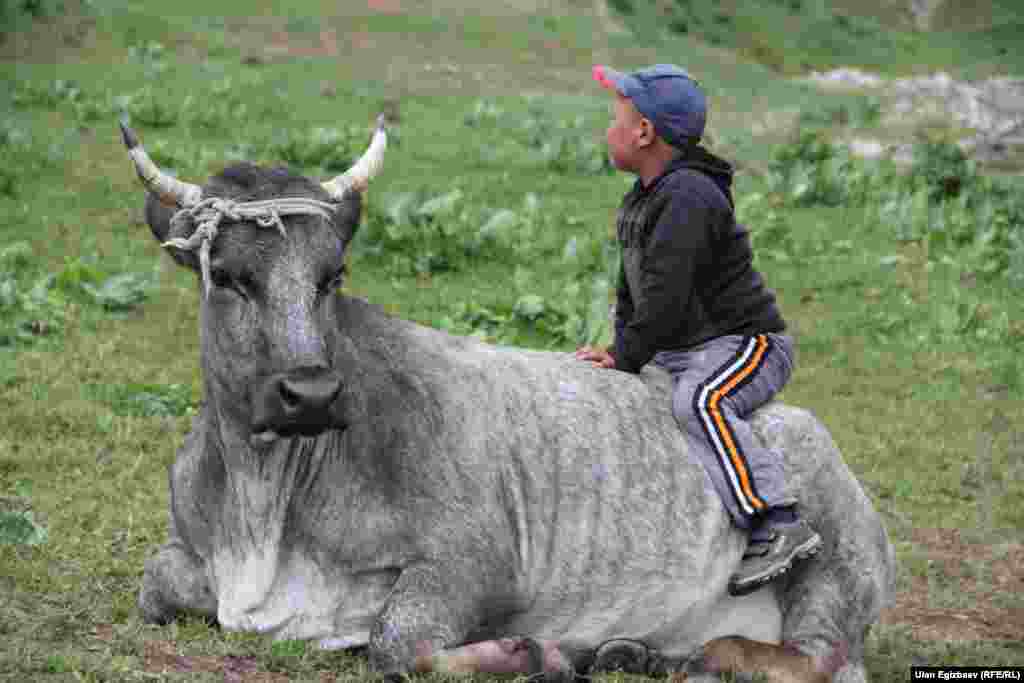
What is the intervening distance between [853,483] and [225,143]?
1279cm

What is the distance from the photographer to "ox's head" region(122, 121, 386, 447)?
584 cm

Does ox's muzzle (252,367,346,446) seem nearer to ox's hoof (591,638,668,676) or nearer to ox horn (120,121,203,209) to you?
ox horn (120,121,203,209)

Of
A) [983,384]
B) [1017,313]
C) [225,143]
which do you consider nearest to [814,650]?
[983,384]

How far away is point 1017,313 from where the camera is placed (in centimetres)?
1370

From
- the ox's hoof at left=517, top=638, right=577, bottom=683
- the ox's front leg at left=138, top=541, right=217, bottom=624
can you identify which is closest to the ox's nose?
the ox's front leg at left=138, top=541, right=217, bottom=624

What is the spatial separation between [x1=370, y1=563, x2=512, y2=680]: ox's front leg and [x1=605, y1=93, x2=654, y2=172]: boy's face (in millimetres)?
1943

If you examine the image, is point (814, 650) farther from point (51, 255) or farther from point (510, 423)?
point (51, 255)

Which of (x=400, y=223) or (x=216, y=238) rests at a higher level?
(x=216, y=238)

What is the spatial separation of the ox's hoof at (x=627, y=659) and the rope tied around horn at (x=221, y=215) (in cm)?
210

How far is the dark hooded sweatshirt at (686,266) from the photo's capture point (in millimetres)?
6754

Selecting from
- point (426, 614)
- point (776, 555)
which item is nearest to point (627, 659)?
point (776, 555)

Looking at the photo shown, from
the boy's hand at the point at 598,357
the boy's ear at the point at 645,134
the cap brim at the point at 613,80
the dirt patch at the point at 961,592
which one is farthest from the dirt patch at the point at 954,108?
the boy's ear at the point at 645,134

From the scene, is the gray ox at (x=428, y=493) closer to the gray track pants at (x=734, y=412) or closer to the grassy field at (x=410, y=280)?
the gray track pants at (x=734, y=412)

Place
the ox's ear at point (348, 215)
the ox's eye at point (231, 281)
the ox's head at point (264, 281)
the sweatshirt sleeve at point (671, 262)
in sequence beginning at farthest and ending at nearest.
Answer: the sweatshirt sleeve at point (671, 262) < the ox's ear at point (348, 215) < the ox's eye at point (231, 281) < the ox's head at point (264, 281)
